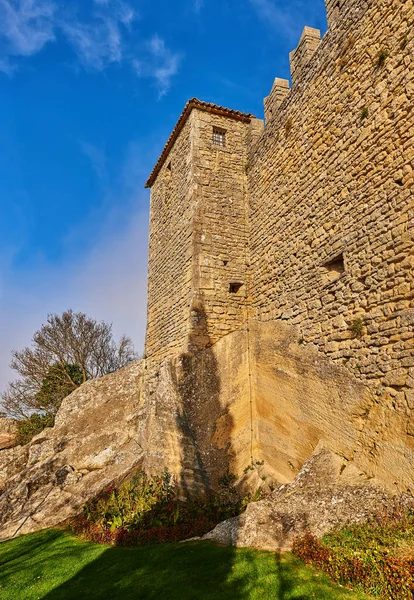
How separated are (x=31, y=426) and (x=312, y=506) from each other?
15.0 m

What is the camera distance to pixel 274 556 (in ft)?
15.1

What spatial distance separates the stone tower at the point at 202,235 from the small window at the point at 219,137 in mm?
27

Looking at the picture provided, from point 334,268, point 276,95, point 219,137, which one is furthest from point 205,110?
point 334,268

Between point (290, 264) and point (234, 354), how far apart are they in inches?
94.8

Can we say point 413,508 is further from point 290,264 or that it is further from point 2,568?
point 2,568

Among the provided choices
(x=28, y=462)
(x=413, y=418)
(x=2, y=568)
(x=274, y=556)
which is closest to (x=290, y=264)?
(x=413, y=418)

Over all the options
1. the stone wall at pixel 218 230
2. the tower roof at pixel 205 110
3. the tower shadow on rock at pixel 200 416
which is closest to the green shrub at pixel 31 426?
the tower shadow on rock at pixel 200 416

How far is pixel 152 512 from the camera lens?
7418mm

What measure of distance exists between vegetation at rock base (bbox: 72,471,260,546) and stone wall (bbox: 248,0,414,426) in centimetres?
355

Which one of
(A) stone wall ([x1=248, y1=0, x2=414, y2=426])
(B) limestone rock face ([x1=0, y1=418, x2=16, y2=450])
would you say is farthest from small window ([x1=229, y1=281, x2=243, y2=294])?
(B) limestone rock face ([x1=0, y1=418, x2=16, y2=450])

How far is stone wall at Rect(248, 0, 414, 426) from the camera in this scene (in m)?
5.07

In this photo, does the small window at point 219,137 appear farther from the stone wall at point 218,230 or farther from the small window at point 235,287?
the small window at point 235,287

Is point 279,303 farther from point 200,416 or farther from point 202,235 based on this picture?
point 200,416

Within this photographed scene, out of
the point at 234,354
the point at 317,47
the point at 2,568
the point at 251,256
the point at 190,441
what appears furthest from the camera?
the point at 251,256
